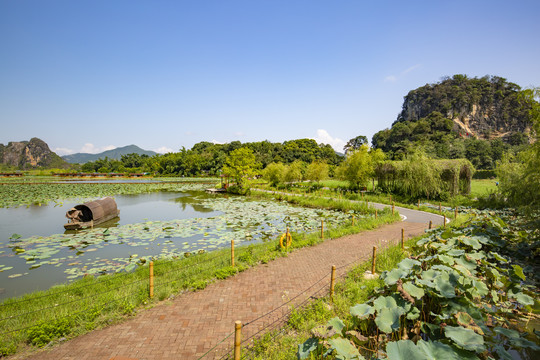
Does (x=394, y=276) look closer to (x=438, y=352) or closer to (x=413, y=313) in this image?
(x=413, y=313)

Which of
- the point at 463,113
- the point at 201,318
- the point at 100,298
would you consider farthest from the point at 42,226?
the point at 463,113

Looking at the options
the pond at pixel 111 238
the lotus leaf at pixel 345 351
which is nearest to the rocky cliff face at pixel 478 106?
the pond at pixel 111 238

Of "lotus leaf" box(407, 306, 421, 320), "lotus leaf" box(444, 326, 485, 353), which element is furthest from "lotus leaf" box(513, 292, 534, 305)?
"lotus leaf" box(444, 326, 485, 353)

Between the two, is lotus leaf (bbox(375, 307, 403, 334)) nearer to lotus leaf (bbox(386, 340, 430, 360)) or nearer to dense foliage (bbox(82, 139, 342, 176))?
lotus leaf (bbox(386, 340, 430, 360))

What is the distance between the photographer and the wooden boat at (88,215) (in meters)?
13.9

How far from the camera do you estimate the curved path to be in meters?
4.14

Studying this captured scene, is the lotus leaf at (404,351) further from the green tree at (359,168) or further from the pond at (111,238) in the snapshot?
the green tree at (359,168)

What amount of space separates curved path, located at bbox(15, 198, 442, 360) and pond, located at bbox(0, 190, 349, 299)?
3874mm

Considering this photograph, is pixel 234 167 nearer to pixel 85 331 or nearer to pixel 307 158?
pixel 85 331

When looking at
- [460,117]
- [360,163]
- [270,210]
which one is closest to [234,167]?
[270,210]

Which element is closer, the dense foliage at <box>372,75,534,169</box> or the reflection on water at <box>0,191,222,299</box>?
the reflection on water at <box>0,191,222,299</box>

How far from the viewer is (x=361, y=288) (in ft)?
18.9

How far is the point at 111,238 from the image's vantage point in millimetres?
12047

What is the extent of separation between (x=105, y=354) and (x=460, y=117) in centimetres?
12732
